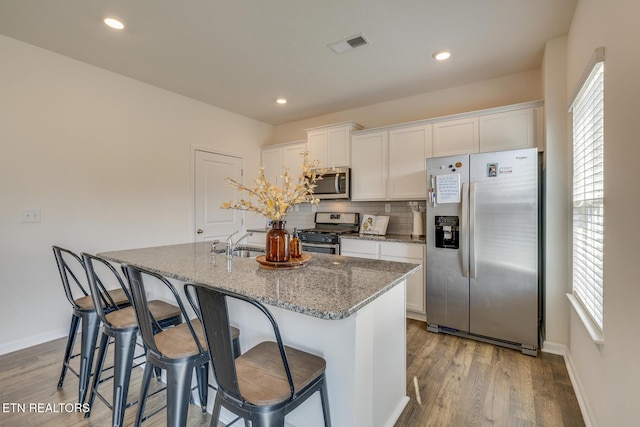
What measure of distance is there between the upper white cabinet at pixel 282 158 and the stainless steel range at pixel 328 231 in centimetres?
82

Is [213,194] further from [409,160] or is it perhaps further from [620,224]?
[620,224]

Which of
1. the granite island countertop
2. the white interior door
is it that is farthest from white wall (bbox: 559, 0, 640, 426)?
the white interior door

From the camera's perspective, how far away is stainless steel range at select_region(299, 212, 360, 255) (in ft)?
12.1

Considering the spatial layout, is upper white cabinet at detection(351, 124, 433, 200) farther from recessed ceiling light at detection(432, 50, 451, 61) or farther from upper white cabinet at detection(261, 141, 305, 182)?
upper white cabinet at detection(261, 141, 305, 182)

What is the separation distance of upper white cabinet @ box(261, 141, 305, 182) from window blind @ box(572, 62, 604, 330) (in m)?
3.13

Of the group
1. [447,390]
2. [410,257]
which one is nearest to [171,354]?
[447,390]

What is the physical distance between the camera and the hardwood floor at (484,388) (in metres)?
1.74

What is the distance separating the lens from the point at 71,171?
2889mm

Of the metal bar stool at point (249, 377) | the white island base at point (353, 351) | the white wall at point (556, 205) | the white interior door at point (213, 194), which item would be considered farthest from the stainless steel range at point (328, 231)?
the metal bar stool at point (249, 377)

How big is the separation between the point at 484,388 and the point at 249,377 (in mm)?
1751

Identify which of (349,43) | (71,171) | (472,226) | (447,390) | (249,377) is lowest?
(447,390)

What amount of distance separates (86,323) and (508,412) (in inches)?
104

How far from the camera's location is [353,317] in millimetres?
1221

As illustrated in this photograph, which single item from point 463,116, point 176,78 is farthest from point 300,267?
point 176,78
